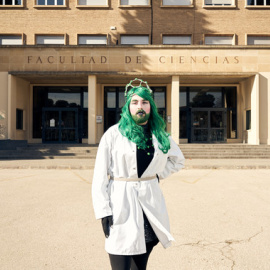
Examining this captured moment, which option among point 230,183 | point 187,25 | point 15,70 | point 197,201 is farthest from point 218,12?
point 197,201

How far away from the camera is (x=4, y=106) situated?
1827 cm

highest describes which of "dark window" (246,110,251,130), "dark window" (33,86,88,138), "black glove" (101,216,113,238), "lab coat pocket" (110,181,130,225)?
"dark window" (33,86,88,138)

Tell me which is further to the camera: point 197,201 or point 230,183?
point 230,183

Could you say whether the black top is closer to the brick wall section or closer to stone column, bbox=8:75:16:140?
stone column, bbox=8:75:16:140

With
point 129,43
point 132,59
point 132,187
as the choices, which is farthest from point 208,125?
point 132,187

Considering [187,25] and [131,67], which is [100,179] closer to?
[131,67]

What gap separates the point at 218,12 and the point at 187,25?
2465mm

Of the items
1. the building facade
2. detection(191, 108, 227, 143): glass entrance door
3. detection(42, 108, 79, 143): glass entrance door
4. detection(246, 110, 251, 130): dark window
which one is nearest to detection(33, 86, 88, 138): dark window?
the building facade

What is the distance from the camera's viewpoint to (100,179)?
2.16 m

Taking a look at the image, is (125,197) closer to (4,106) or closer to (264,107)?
(4,106)

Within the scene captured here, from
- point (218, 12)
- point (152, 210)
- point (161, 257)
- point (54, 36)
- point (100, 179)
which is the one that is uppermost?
point (218, 12)

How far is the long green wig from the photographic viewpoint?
222 cm

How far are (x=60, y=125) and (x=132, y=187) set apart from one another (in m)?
19.9

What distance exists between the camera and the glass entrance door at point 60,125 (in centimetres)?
2116
